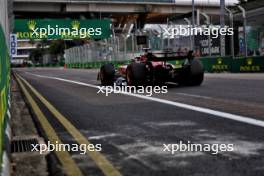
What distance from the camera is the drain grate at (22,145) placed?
532cm

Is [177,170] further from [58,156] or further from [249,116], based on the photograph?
[249,116]

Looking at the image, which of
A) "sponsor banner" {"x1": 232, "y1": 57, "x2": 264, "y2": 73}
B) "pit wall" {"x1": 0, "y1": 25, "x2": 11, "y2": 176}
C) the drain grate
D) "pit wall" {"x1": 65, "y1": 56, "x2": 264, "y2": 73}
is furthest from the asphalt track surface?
"pit wall" {"x1": 65, "y1": 56, "x2": 264, "y2": 73}

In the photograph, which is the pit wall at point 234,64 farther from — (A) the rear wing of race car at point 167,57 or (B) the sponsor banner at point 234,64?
(A) the rear wing of race car at point 167,57

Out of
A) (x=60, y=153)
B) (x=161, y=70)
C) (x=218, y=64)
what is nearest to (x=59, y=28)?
(x=218, y=64)

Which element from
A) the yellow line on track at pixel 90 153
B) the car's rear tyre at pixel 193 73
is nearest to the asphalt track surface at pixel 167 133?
the yellow line on track at pixel 90 153

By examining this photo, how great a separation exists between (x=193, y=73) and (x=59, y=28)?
45596mm

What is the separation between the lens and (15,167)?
4.50 metres

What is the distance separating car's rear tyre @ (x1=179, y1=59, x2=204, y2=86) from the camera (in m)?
12.9

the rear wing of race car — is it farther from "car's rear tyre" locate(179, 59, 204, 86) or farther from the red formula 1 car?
"car's rear tyre" locate(179, 59, 204, 86)

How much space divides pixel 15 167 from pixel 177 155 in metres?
1.48

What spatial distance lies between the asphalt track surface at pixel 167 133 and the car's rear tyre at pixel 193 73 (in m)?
3.18

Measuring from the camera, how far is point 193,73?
1299 centimetres

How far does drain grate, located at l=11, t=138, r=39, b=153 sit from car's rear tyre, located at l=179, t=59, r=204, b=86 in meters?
7.55

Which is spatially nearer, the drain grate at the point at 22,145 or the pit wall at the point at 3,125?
the pit wall at the point at 3,125
